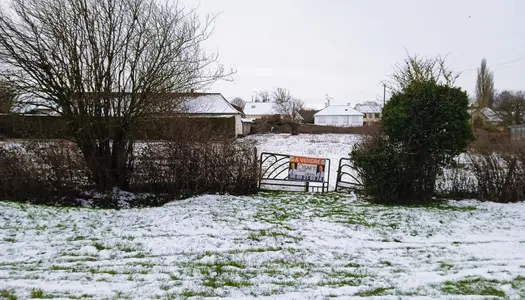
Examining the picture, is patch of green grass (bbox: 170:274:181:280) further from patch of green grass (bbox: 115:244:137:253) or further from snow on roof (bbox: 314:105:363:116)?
snow on roof (bbox: 314:105:363:116)

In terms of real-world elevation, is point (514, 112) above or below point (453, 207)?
above

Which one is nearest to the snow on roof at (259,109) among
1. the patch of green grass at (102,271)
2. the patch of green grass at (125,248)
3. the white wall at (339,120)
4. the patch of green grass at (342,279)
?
the white wall at (339,120)

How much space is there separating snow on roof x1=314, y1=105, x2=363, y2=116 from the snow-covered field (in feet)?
208

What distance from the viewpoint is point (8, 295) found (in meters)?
2.84

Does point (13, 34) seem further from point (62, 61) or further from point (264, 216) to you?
point (264, 216)

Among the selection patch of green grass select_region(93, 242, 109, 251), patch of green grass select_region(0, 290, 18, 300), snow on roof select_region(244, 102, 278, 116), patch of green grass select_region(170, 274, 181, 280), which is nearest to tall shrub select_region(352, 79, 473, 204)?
patch of green grass select_region(170, 274, 181, 280)

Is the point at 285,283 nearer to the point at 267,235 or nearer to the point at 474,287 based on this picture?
the point at 267,235

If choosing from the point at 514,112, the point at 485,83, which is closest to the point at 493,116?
the point at 514,112

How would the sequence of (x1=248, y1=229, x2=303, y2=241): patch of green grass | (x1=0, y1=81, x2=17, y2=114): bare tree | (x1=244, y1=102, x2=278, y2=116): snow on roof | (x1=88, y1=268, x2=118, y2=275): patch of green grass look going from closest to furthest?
(x1=88, y1=268, x2=118, y2=275): patch of green grass < (x1=248, y1=229, x2=303, y2=241): patch of green grass < (x1=0, y1=81, x2=17, y2=114): bare tree < (x1=244, y1=102, x2=278, y2=116): snow on roof

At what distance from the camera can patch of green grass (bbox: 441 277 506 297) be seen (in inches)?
119

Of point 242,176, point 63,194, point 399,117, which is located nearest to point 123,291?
point 242,176

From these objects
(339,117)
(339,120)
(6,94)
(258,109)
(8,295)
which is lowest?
(8,295)

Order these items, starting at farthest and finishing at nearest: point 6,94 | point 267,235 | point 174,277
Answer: point 6,94, point 267,235, point 174,277

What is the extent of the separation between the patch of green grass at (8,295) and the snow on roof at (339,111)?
67461mm
